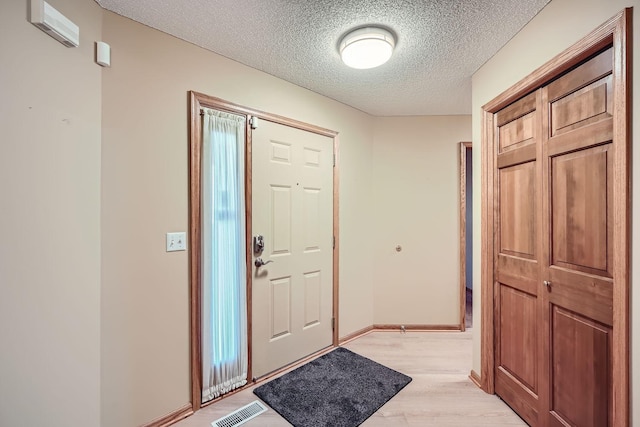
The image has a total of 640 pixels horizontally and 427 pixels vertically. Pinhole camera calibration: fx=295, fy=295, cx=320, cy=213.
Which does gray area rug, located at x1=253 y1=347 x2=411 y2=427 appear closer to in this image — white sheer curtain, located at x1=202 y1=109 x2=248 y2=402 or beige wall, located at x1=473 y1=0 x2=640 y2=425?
white sheer curtain, located at x1=202 y1=109 x2=248 y2=402


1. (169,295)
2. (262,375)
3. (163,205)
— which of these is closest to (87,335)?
(169,295)

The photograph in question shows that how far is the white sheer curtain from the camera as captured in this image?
1.96 metres

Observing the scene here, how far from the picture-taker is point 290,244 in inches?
98.8

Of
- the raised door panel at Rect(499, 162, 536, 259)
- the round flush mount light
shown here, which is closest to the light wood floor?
the raised door panel at Rect(499, 162, 536, 259)

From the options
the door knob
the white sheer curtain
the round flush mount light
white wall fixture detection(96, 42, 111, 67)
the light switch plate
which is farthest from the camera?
the door knob

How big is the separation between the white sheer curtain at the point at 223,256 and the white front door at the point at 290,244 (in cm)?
14

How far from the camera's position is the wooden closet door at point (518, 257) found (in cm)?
171

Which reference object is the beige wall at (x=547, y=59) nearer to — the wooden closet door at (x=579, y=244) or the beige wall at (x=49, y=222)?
the wooden closet door at (x=579, y=244)

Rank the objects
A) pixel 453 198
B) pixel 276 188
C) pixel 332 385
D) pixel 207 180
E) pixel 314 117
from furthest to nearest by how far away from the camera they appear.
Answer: pixel 453 198, pixel 314 117, pixel 276 188, pixel 332 385, pixel 207 180

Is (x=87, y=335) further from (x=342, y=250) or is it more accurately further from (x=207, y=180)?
(x=342, y=250)

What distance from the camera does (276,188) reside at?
7.85 feet

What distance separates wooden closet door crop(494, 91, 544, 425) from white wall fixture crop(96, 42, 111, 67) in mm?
2353

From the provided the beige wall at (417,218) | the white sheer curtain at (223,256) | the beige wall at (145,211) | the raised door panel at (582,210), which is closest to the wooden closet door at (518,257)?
the raised door panel at (582,210)

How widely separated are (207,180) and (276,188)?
0.58 meters
